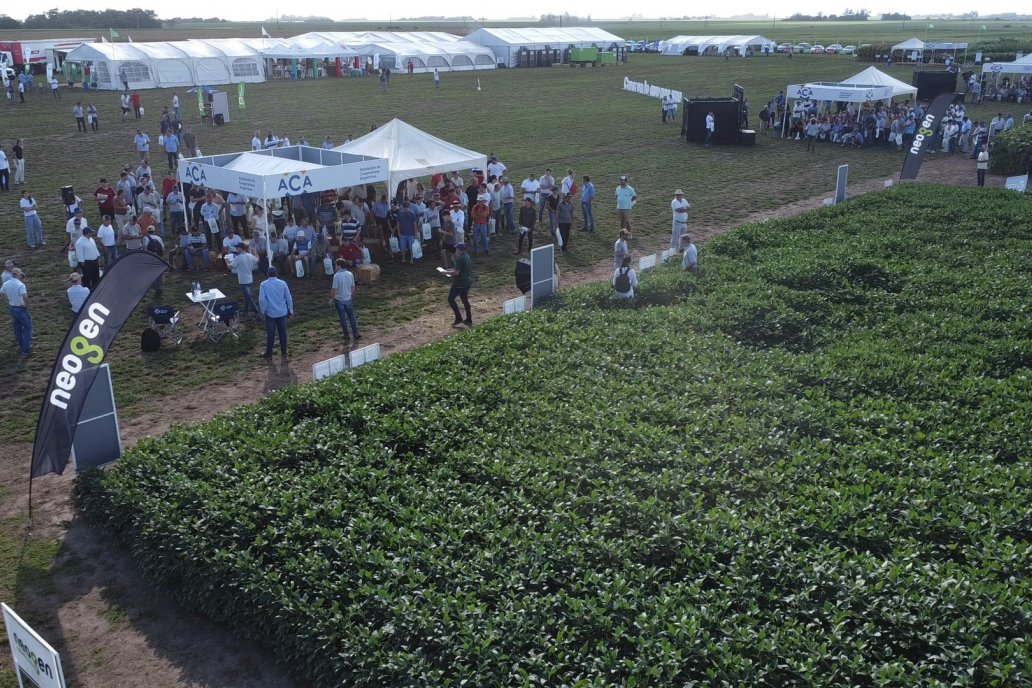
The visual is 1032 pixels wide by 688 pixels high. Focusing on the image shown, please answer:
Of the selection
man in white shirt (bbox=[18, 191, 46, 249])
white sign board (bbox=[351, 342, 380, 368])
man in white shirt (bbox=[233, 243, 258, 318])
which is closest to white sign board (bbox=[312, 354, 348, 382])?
white sign board (bbox=[351, 342, 380, 368])

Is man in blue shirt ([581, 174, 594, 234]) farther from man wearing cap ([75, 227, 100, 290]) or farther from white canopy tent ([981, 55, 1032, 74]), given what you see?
white canopy tent ([981, 55, 1032, 74])

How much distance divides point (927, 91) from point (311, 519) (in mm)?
46760

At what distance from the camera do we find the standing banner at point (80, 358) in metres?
10.2

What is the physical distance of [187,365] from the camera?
578 inches

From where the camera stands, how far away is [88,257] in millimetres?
17250

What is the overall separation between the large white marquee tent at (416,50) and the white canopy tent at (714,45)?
2702 cm

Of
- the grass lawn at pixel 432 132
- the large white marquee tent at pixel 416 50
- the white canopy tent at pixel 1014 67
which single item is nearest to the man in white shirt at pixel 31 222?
→ the grass lawn at pixel 432 132

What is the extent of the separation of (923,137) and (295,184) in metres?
19.4

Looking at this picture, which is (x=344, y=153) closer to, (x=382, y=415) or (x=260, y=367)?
(x=260, y=367)

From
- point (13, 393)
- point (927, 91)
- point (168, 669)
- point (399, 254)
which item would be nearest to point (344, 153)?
point (399, 254)

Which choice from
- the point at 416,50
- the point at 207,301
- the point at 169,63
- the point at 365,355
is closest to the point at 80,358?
the point at 365,355

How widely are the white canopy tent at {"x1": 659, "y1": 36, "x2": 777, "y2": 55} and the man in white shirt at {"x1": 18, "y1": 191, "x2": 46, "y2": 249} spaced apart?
78678 mm

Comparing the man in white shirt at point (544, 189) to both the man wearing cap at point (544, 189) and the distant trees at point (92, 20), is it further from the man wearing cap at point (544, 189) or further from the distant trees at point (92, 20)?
the distant trees at point (92, 20)

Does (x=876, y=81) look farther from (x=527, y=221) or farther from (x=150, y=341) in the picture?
(x=150, y=341)
